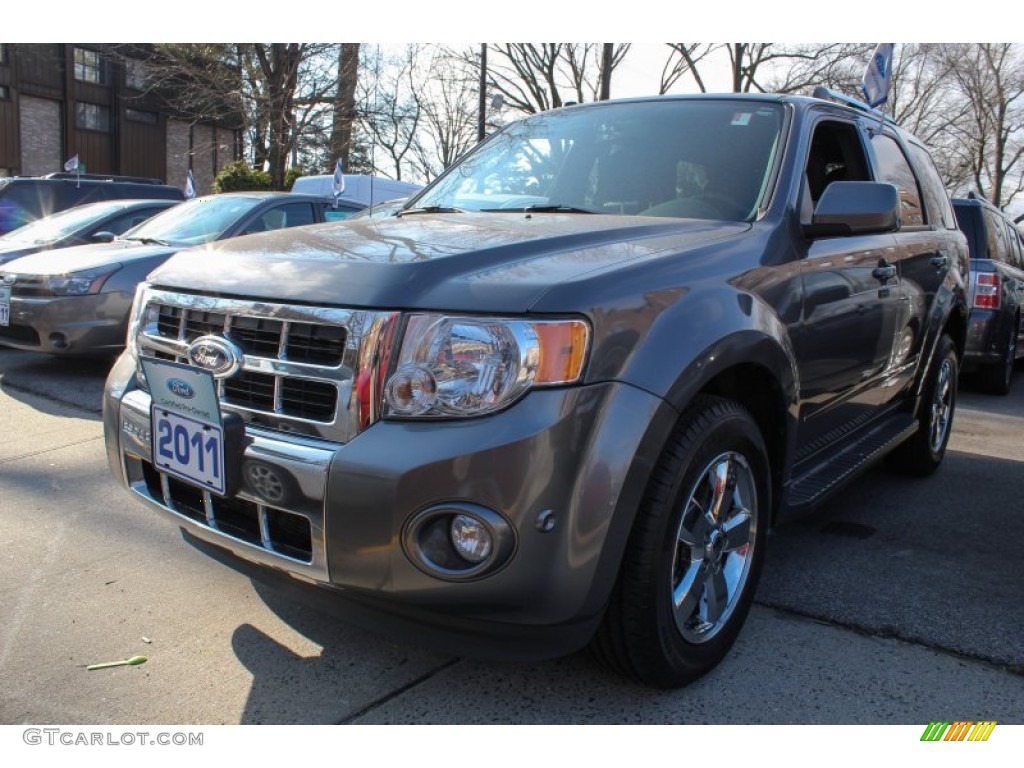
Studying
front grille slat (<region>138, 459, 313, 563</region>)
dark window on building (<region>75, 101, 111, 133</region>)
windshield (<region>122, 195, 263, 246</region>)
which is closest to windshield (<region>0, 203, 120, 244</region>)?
windshield (<region>122, 195, 263, 246</region>)

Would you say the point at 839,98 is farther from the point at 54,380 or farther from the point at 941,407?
the point at 54,380

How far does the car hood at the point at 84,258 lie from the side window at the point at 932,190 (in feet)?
17.5

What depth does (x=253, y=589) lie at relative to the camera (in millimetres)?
3006

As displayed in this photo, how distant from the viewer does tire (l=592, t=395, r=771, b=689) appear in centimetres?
213

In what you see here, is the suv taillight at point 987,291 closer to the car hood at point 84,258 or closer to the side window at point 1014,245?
Result: the side window at point 1014,245

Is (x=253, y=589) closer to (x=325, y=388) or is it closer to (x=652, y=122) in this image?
(x=325, y=388)

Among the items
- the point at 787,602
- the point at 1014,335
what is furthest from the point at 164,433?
the point at 1014,335

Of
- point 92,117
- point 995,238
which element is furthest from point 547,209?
point 92,117

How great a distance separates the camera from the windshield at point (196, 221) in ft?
23.0

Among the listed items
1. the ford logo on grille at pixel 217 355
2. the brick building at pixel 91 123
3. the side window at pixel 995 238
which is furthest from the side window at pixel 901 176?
the brick building at pixel 91 123

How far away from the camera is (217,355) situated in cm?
227

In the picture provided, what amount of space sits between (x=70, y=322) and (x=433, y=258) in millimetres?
5083

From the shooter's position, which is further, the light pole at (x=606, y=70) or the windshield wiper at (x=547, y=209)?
the light pole at (x=606, y=70)

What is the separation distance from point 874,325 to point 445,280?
2136 mm
